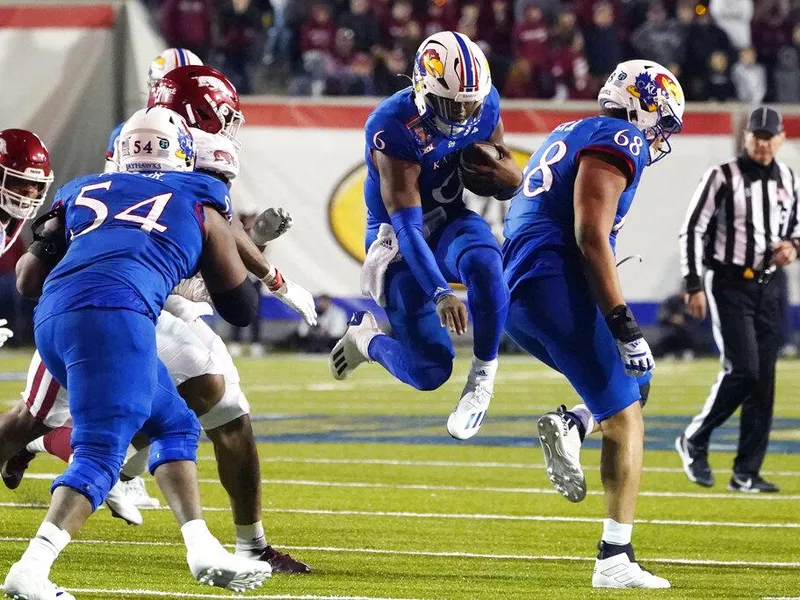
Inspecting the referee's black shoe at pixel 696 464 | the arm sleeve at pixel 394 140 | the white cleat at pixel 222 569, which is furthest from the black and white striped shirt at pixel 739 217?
the white cleat at pixel 222 569

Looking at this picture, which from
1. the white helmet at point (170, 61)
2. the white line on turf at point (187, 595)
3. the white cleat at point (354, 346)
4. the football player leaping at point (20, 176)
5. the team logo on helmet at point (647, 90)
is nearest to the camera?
the white line on turf at point (187, 595)

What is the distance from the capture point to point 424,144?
214 inches

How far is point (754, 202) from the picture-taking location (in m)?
7.46

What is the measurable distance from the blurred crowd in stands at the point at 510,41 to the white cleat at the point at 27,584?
12.5 m

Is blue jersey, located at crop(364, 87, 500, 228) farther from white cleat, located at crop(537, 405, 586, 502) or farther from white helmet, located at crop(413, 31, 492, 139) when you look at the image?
white cleat, located at crop(537, 405, 586, 502)

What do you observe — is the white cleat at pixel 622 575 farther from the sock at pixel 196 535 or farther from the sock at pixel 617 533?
the sock at pixel 196 535

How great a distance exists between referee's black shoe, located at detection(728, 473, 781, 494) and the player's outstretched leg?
2397mm

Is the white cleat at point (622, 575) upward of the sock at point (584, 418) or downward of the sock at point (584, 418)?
downward

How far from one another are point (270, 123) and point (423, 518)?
970 cm

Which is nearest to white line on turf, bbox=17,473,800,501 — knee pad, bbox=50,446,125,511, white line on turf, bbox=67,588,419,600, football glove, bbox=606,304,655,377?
football glove, bbox=606,304,655,377

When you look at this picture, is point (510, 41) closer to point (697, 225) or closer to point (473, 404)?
point (697, 225)

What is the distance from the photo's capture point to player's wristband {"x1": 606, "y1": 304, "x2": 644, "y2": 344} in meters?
4.63

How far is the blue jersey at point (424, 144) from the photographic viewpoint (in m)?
5.42

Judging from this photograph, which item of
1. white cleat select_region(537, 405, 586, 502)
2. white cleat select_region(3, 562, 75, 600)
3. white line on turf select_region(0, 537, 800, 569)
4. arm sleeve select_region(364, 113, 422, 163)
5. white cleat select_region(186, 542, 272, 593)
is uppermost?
arm sleeve select_region(364, 113, 422, 163)
